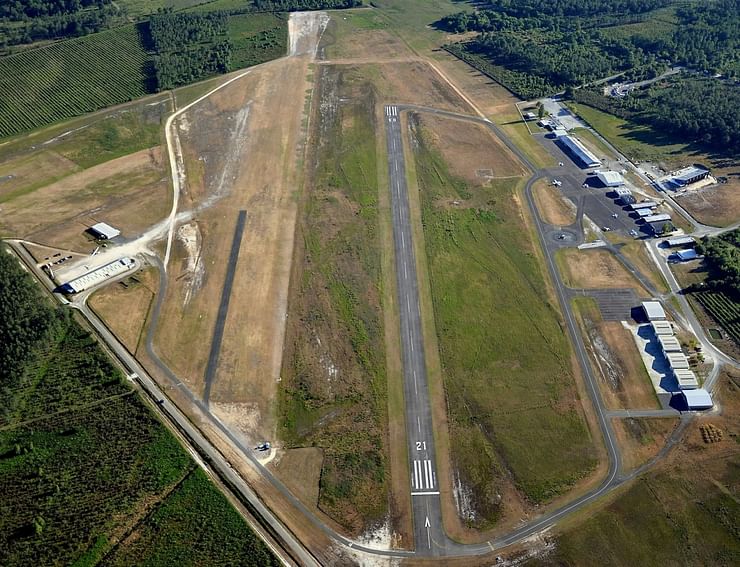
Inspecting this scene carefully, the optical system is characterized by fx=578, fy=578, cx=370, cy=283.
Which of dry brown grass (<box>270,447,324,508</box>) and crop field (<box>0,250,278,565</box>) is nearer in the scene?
crop field (<box>0,250,278,565</box>)

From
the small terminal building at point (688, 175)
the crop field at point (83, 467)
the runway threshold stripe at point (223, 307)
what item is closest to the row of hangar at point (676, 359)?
the small terminal building at point (688, 175)

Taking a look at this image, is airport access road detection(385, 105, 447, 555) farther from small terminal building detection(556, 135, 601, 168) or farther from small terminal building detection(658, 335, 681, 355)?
small terminal building detection(556, 135, 601, 168)

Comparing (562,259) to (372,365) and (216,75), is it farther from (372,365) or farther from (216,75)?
(216,75)

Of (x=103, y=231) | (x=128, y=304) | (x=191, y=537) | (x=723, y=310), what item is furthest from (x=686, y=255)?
(x=103, y=231)

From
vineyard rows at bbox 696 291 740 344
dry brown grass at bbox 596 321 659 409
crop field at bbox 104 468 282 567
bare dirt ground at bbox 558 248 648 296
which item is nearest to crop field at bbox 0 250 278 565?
crop field at bbox 104 468 282 567

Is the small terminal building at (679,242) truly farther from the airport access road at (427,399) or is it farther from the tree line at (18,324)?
the tree line at (18,324)

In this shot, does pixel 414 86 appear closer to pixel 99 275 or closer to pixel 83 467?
pixel 99 275
